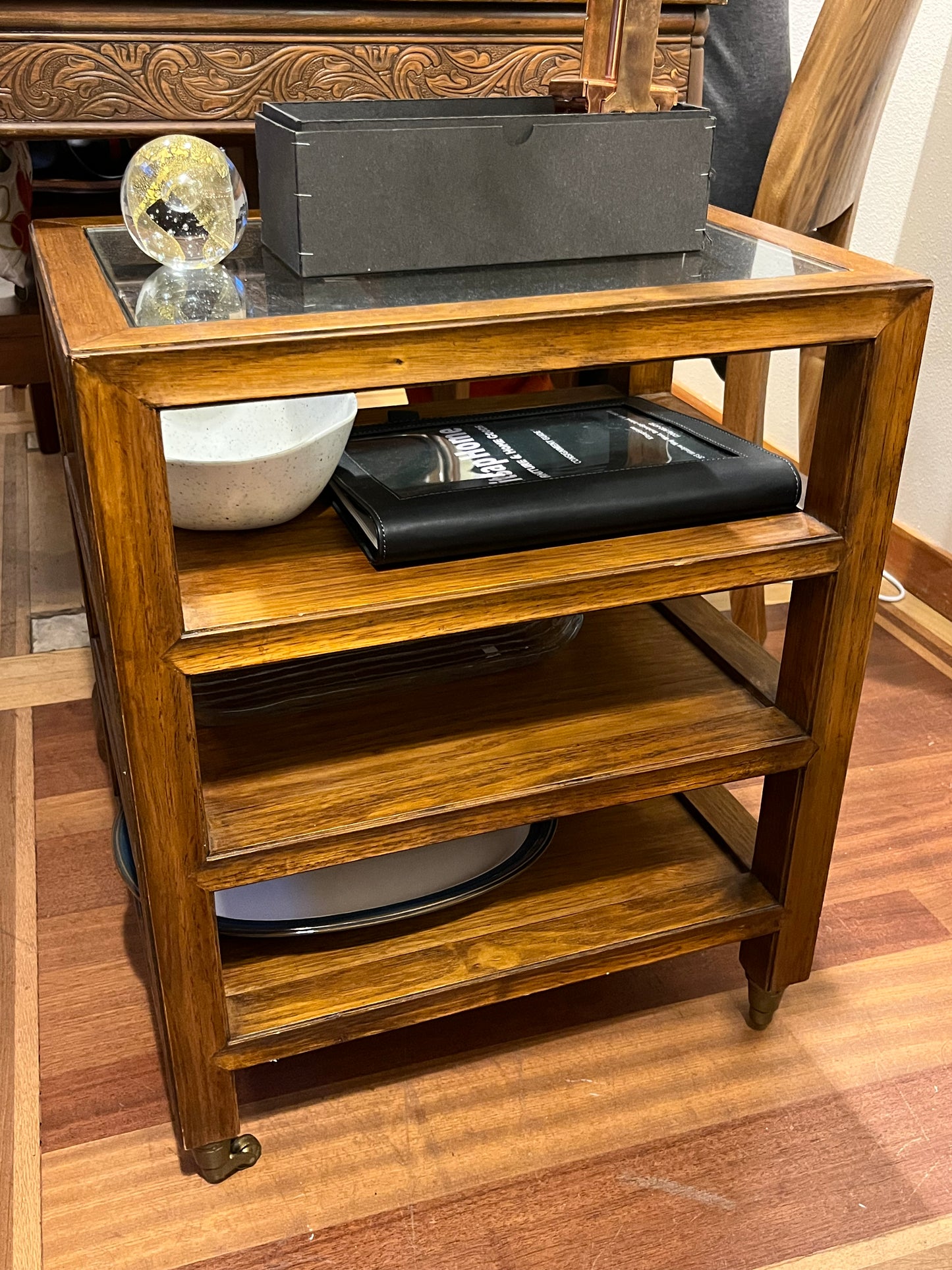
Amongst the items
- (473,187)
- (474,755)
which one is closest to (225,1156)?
(474,755)

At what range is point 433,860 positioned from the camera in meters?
0.91

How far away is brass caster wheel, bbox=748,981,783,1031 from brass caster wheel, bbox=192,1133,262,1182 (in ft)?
1.34

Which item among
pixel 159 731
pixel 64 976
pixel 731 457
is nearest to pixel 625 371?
pixel 731 457

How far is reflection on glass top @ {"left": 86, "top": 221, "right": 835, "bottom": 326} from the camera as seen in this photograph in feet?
2.07

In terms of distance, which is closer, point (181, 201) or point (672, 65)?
point (181, 201)

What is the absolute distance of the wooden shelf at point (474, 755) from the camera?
28.9 inches

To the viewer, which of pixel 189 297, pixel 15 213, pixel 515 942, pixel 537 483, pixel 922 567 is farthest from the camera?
pixel 922 567

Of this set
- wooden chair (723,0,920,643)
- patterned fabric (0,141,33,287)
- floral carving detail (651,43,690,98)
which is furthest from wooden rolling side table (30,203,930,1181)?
patterned fabric (0,141,33,287)

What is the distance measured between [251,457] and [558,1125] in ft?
1.79

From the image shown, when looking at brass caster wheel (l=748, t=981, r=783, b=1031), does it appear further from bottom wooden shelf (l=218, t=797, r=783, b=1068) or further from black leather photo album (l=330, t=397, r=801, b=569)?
black leather photo album (l=330, t=397, r=801, b=569)

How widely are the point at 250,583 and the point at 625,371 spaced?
1.57ft

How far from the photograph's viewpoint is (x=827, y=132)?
1178 millimetres

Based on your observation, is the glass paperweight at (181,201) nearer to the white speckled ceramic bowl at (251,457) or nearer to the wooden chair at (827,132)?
the white speckled ceramic bowl at (251,457)

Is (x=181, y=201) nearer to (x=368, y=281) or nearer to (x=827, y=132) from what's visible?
(x=368, y=281)
